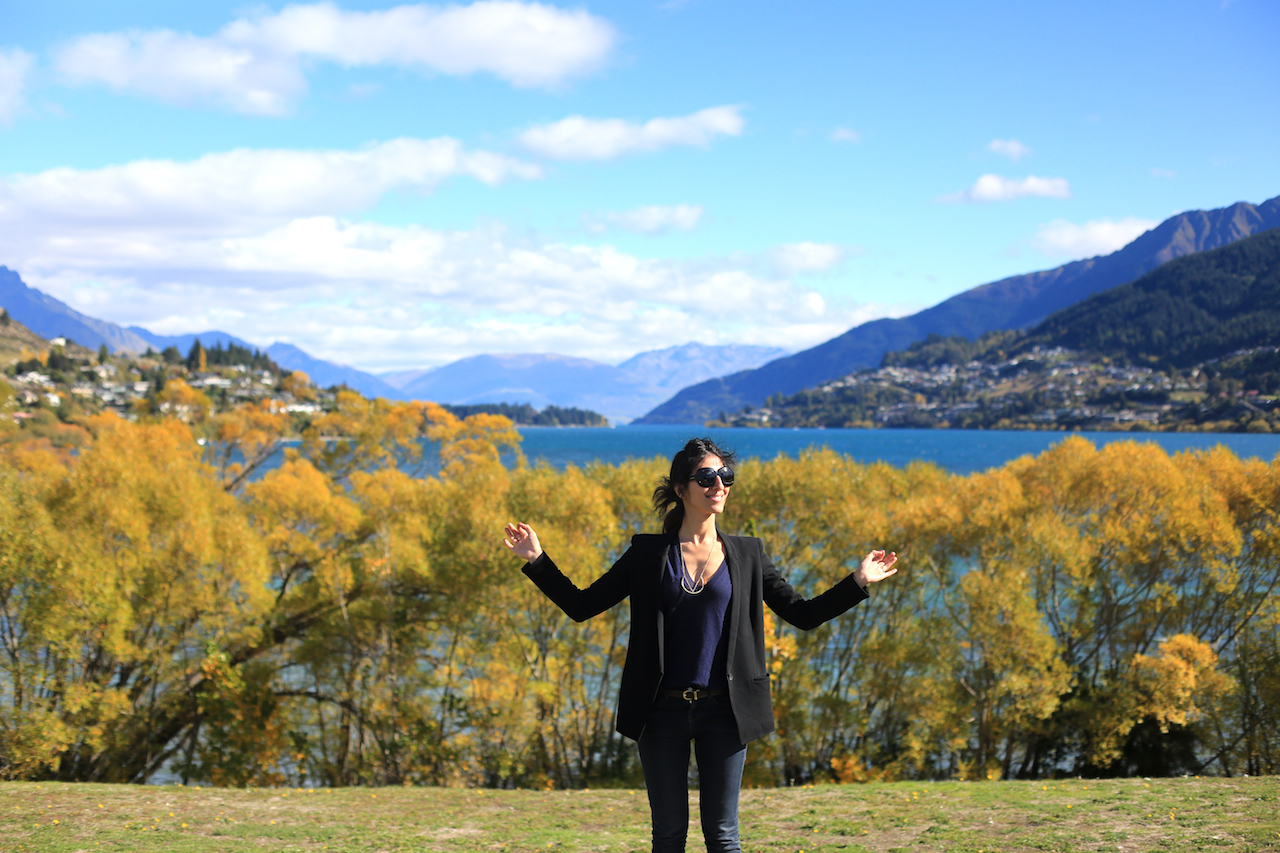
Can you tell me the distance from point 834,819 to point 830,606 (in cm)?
771

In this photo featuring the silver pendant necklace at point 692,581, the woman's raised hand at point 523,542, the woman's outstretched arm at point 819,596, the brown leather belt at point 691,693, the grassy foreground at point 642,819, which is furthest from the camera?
the grassy foreground at point 642,819

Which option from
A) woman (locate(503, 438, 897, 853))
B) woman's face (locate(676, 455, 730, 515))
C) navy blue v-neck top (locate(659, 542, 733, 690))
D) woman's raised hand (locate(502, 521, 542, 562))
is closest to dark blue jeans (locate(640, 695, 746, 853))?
woman (locate(503, 438, 897, 853))

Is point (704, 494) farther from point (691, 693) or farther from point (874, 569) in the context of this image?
point (874, 569)

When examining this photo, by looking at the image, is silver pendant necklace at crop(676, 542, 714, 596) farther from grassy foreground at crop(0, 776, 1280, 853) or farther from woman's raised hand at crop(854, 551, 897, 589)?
grassy foreground at crop(0, 776, 1280, 853)

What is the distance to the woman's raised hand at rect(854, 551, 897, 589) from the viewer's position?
15.3 ft

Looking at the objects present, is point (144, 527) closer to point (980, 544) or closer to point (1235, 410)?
point (980, 544)

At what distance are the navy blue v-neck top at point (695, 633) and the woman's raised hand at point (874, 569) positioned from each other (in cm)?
80

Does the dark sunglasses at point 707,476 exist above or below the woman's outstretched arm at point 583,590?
above

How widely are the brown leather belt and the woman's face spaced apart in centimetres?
93

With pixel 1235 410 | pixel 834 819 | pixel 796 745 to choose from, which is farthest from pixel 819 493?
pixel 1235 410

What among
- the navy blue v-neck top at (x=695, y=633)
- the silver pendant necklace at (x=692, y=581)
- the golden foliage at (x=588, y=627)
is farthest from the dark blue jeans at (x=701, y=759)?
the golden foliage at (x=588, y=627)

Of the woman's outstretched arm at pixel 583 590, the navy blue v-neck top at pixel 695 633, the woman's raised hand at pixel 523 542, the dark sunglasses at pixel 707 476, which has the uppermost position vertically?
the dark sunglasses at pixel 707 476

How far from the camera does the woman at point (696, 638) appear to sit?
169 inches

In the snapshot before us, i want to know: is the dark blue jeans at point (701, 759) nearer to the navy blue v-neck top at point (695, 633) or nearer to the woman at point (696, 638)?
the woman at point (696, 638)
